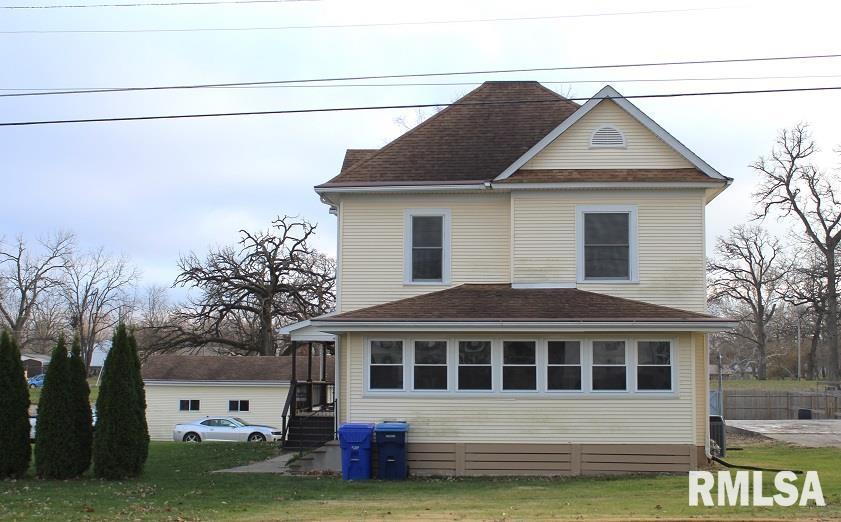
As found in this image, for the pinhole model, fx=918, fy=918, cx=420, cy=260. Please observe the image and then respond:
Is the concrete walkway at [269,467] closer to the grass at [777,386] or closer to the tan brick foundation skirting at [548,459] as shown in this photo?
the tan brick foundation skirting at [548,459]

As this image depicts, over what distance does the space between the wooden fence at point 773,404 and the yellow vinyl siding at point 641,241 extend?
115ft

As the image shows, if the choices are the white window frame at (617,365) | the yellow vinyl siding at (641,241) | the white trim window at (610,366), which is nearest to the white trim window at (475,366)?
the yellow vinyl siding at (641,241)

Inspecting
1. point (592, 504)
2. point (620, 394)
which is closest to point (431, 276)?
point (620, 394)

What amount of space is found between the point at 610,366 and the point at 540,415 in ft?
5.72

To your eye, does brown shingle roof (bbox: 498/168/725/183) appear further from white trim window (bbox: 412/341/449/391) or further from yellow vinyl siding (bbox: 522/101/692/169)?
white trim window (bbox: 412/341/449/391)

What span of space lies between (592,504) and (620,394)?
544 centimetres

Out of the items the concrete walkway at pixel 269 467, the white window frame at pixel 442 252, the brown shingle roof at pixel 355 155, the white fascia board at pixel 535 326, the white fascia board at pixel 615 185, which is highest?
the brown shingle roof at pixel 355 155

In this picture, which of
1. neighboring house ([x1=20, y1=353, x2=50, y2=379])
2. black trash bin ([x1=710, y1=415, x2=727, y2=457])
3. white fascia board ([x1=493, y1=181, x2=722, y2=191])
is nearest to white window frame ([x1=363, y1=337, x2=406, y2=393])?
white fascia board ([x1=493, y1=181, x2=722, y2=191])

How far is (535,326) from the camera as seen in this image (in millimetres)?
18109

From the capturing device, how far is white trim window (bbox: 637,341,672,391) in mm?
18641

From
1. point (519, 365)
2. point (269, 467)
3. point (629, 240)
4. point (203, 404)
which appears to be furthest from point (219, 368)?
point (629, 240)

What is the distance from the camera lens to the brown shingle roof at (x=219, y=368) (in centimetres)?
4478

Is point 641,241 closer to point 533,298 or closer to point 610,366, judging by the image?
point 533,298

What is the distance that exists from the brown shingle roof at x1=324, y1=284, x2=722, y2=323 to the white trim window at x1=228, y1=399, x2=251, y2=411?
90.1 feet
